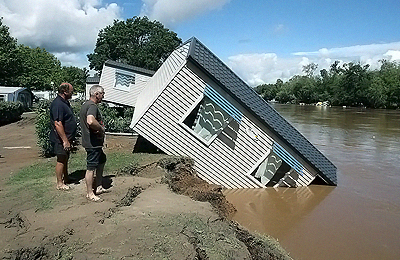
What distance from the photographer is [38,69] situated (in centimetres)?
5822

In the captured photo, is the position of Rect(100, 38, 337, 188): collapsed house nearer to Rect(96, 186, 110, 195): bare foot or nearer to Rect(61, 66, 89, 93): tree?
Rect(96, 186, 110, 195): bare foot

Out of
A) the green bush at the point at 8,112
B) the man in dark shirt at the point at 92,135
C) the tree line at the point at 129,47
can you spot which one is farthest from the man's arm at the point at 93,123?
the tree line at the point at 129,47

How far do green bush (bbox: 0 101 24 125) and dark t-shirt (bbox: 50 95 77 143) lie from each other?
1938 centimetres

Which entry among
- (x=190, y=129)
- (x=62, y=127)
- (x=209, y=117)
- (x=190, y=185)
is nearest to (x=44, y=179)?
(x=62, y=127)

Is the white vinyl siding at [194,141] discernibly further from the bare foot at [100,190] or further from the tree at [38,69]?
the tree at [38,69]

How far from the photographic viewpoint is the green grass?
212 inches

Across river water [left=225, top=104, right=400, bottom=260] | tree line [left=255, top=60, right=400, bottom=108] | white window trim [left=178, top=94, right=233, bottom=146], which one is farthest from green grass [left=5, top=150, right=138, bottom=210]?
tree line [left=255, top=60, right=400, bottom=108]

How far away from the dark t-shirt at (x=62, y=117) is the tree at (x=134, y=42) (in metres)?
40.7

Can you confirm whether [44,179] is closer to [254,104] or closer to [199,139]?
[199,139]

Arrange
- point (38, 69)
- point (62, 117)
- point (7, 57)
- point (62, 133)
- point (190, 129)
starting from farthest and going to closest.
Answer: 1. point (38, 69)
2. point (7, 57)
3. point (190, 129)
4. point (62, 117)
5. point (62, 133)

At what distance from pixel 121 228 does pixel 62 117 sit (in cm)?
244

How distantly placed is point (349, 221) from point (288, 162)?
2214 mm

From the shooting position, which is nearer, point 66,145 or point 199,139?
point 66,145

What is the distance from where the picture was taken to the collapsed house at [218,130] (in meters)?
8.88
